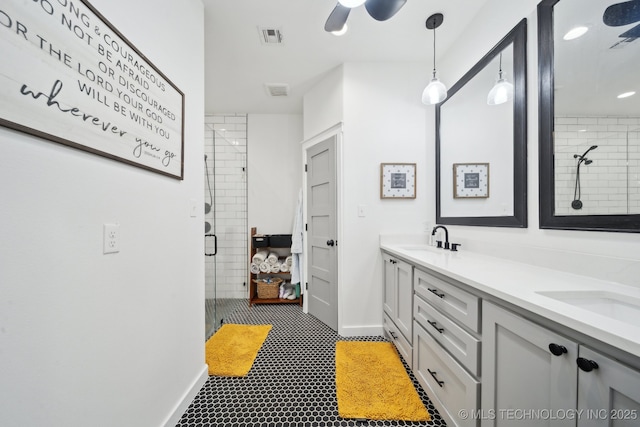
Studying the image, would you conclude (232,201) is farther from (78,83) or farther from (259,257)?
(78,83)

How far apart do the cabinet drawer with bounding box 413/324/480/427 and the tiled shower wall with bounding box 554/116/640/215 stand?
0.95m

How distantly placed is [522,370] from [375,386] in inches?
39.4

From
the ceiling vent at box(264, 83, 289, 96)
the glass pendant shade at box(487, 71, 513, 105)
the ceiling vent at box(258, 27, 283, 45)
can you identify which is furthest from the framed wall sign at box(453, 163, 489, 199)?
the ceiling vent at box(264, 83, 289, 96)

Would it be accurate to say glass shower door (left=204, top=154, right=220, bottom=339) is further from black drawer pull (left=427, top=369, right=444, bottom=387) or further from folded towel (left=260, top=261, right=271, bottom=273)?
black drawer pull (left=427, top=369, right=444, bottom=387)

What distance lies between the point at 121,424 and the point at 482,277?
1645 mm

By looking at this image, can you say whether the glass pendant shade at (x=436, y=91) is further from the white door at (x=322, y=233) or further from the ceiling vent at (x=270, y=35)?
the ceiling vent at (x=270, y=35)

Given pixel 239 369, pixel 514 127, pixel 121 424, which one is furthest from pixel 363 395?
pixel 514 127

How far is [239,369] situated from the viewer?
5.48ft

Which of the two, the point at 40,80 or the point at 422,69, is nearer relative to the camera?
the point at 40,80

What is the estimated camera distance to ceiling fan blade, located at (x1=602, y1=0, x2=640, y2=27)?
2.81 ft

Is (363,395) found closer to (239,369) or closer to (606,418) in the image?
(239,369)

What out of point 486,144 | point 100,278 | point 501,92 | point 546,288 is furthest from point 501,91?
point 100,278

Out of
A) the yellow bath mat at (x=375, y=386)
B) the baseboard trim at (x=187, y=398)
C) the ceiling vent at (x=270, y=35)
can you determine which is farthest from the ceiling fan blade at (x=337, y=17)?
the baseboard trim at (x=187, y=398)

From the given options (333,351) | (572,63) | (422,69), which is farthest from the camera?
(422,69)
